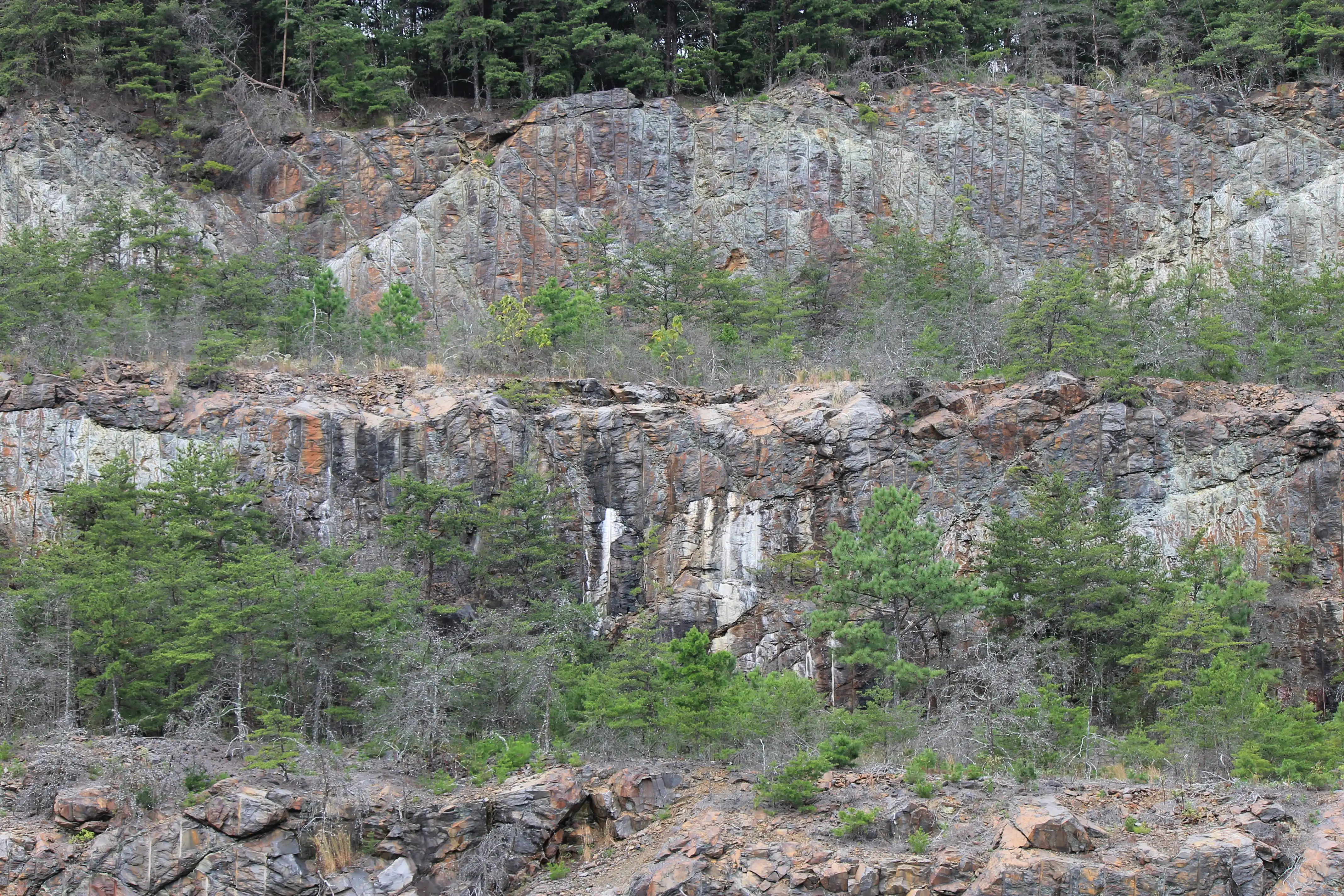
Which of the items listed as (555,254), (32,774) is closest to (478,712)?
(32,774)

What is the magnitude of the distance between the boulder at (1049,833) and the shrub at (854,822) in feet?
5.98

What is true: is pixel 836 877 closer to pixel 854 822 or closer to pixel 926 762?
pixel 854 822

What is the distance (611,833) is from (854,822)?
393 centimetres

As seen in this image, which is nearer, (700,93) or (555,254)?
(555,254)

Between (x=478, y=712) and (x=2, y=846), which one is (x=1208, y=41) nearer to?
(x=478, y=712)

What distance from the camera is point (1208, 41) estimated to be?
137ft

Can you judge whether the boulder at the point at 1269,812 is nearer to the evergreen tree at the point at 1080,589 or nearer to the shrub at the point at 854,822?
the shrub at the point at 854,822

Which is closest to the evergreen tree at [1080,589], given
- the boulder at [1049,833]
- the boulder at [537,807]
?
the boulder at [1049,833]

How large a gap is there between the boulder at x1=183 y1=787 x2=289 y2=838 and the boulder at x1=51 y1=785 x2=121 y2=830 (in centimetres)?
111

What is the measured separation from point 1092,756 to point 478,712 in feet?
33.9

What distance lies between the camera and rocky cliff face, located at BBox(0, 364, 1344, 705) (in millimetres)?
26609

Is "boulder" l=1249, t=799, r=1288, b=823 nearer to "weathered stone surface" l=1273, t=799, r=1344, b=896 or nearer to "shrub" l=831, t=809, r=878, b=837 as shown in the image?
"weathered stone surface" l=1273, t=799, r=1344, b=896

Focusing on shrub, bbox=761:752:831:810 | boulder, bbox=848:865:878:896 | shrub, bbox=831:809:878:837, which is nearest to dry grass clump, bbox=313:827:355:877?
shrub, bbox=761:752:831:810

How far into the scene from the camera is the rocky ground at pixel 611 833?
16938 millimetres
